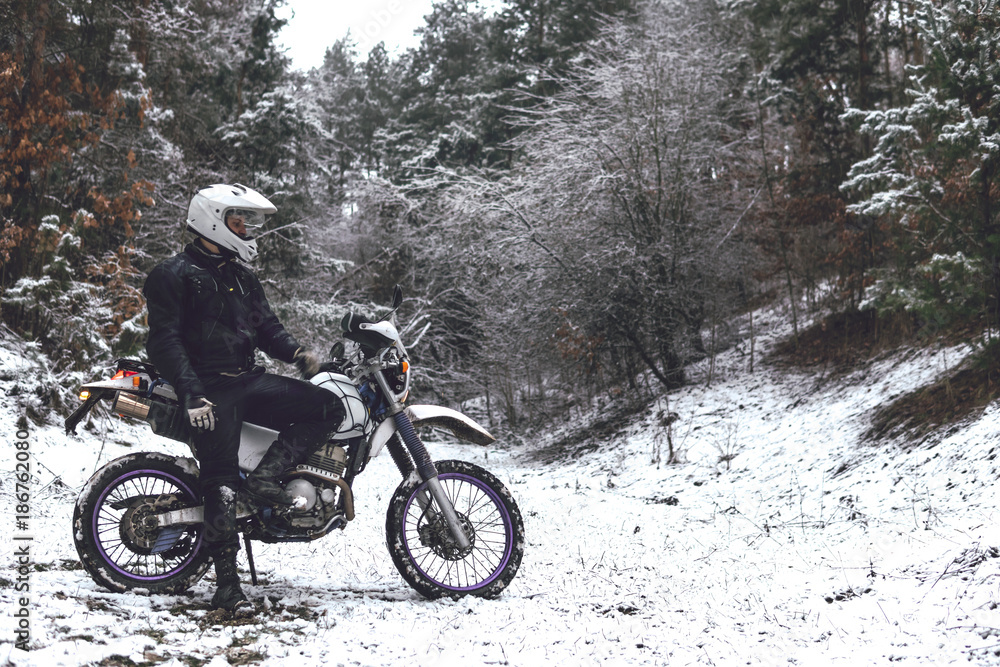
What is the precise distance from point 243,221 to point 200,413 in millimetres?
1217

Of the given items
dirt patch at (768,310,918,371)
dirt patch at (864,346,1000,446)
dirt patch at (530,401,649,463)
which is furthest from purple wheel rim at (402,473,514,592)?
dirt patch at (530,401,649,463)

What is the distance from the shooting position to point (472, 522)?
4.84 meters

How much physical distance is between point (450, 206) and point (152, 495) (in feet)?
44.4

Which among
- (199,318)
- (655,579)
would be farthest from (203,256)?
(655,579)

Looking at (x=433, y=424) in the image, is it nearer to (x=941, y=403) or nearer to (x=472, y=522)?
(x=472, y=522)

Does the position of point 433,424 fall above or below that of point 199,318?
below

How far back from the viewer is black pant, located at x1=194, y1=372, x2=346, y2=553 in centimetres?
Result: 428

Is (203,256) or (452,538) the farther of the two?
(452,538)

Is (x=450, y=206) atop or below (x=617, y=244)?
atop

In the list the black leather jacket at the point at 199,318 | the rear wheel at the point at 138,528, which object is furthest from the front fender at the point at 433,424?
the rear wheel at the point at 138,528

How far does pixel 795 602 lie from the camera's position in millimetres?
4945

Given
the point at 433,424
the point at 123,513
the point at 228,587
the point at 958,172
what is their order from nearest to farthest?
the point at 228,587
the point at 123,513
the point at 433,424
the point at 958,172

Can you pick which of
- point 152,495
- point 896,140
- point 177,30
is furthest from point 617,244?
point 152,495

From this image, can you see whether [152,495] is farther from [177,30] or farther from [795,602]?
[177,30]
